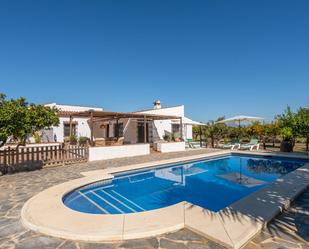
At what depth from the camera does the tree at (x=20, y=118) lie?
7.99 m

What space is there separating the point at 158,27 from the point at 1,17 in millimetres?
11466

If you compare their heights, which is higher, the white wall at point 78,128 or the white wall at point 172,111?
the white wall at point 172,111

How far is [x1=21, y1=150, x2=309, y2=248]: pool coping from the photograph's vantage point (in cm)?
357

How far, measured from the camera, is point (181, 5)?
46.6ft

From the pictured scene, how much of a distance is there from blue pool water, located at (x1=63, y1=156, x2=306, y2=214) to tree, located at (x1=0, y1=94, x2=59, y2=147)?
3934 millimetres

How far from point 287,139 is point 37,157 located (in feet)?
57.5

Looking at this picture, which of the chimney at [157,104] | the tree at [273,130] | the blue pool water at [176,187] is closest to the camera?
the blue pool water at [176,187]

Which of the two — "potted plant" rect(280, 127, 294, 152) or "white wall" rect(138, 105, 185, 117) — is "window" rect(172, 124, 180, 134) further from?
"potted plant" rect(280, 127, 294, 152)

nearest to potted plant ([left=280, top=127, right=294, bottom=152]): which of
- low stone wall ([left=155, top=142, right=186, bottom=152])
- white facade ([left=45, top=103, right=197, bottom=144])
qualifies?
low stone wall ([left=155, top=142, right=186, bottom=152])

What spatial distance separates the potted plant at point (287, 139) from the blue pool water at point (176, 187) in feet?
9.30

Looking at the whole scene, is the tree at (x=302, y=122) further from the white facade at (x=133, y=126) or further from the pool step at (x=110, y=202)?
the pool step at (x=110, y=202)

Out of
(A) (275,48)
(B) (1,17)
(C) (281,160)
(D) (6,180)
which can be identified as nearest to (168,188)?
(D) (6,180)

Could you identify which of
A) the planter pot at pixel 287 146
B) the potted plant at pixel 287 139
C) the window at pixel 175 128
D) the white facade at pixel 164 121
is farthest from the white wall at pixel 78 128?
the planter pot at pixel 287 146

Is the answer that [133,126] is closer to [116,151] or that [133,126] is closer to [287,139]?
[116,151]
